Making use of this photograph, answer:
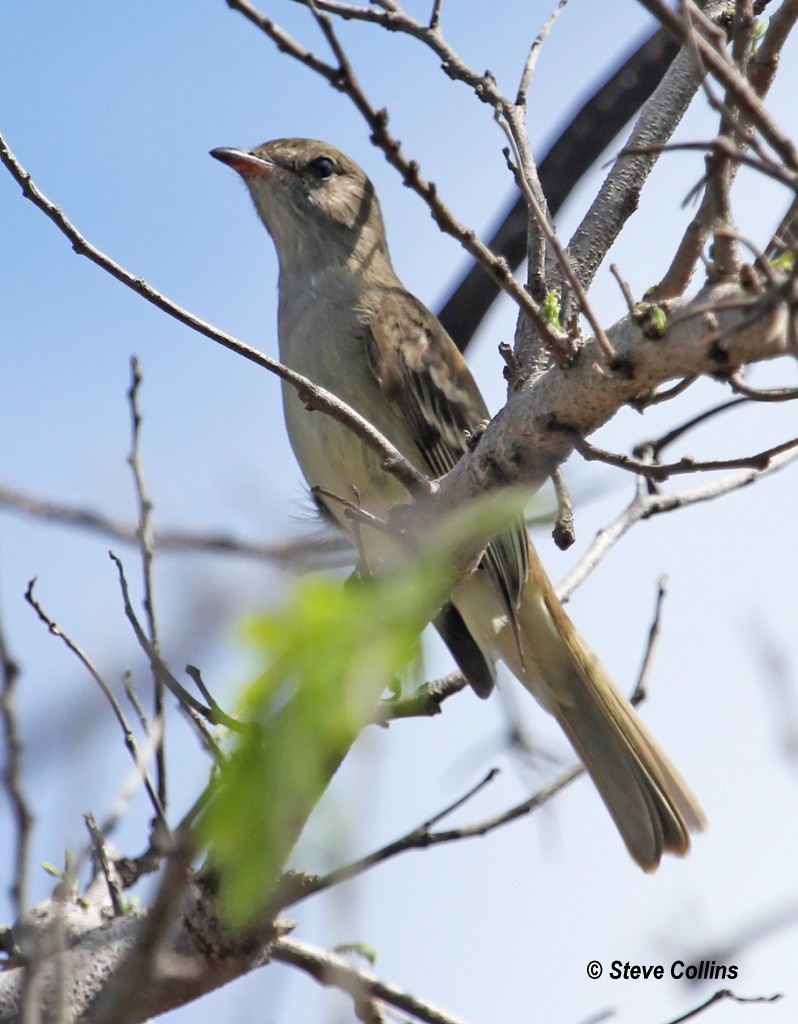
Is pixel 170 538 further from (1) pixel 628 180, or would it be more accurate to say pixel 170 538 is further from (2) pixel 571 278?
(1) pixel 628 180

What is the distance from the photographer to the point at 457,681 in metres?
4.69

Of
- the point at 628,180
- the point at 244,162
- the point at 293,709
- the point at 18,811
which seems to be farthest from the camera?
the point at 244,162

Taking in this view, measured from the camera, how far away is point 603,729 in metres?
5.00

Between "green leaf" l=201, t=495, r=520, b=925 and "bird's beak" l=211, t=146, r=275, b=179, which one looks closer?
"green leaf" l=201, t=495, r=520, b=925

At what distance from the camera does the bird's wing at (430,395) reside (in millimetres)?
4703

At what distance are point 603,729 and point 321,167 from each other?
3110 millimetres

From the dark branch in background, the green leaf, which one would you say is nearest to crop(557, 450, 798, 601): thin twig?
the dark branch in background

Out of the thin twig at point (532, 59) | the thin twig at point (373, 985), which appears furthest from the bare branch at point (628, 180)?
the thin twig at point (373, 985)

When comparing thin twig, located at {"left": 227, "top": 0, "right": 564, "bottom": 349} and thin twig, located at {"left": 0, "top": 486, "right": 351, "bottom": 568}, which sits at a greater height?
thin twig, located at {"left": 227, "top": 0, "right": 564, "bottom": 349}

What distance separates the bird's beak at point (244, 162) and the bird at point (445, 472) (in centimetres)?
53

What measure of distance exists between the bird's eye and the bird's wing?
3.37ft

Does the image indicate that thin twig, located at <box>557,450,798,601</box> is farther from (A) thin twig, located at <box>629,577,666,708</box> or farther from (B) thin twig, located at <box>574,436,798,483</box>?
(B) thin twig, located at <box>574,436,798,483</box>

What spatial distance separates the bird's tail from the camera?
472 centimetres

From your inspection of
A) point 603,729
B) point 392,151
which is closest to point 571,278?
point 392,151
